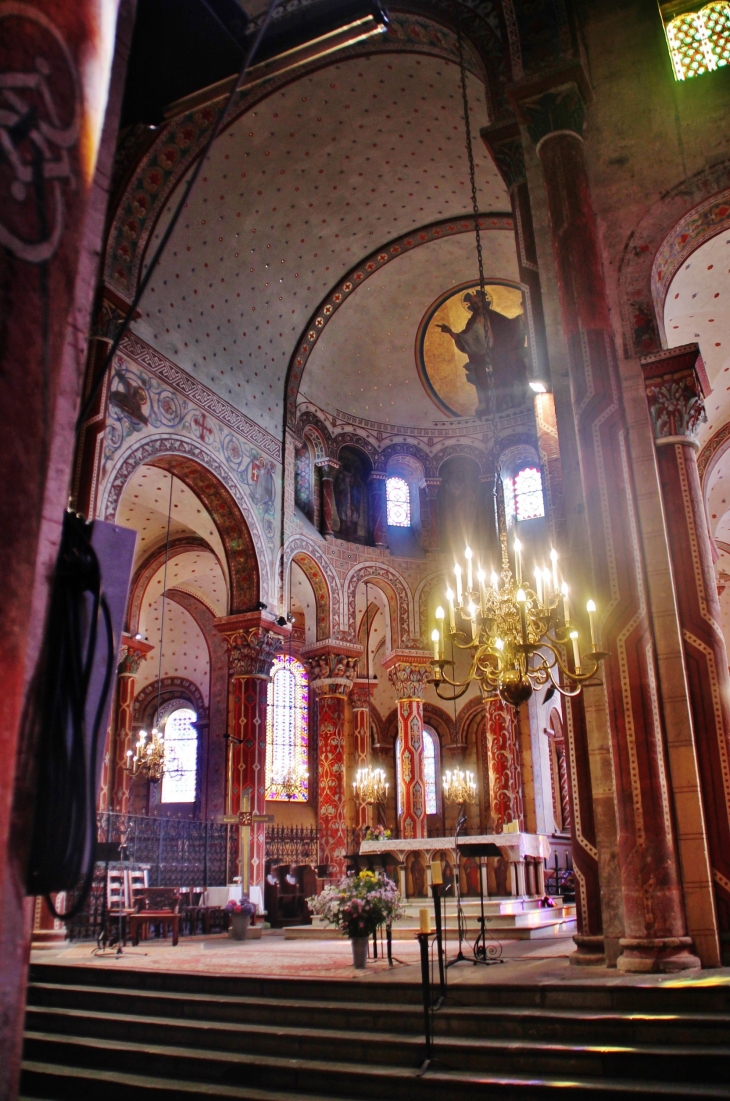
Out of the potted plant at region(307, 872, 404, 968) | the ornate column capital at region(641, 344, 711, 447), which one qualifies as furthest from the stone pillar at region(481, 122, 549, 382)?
the potted plant at region(307, 872, 404, 968)

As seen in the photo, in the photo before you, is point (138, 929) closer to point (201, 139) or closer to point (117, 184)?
point (117, 184)

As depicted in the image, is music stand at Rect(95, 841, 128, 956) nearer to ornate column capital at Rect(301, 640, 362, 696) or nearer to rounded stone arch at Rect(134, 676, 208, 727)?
ornate column capital at Rect(301, 640, 362, 696)

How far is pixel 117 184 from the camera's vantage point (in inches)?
532

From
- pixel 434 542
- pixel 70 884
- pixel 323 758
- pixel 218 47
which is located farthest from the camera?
pixel 434 542

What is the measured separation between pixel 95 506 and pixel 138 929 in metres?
5.93

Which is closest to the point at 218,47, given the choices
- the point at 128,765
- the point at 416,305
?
the point at 128,765

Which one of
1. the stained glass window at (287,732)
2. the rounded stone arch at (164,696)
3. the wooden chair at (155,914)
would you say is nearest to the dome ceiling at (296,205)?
the stained glass window at (287,732)

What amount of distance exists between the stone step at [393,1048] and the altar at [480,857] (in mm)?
2917

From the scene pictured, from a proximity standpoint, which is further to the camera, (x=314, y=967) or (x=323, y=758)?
(x=323, y=758)

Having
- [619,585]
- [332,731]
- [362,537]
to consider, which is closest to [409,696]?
[332,731]

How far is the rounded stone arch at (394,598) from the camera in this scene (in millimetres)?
19469

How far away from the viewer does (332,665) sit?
62.0ft

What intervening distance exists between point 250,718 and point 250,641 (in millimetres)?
1429

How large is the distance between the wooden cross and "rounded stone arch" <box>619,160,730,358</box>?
34.1 feet
